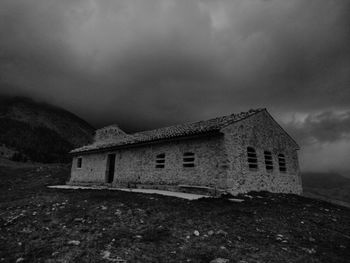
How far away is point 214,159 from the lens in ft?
39.3

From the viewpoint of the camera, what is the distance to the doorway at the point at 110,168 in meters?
18.2

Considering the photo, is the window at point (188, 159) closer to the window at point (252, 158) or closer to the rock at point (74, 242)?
the window at point (252, 158)

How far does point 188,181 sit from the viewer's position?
12703 millimetres

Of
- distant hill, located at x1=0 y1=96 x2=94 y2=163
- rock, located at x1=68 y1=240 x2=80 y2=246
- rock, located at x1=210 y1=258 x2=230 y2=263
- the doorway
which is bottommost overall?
rock, located at x1=210 y1=258 x2=230 y2=263

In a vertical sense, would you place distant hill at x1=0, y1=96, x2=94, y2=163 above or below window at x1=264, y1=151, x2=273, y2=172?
above

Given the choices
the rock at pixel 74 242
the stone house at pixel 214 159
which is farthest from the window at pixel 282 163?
the rock at pixel 74 242

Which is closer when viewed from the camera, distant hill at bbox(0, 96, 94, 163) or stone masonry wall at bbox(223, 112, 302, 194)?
stone masonry wall at bbox(223, 112, 302, 194)

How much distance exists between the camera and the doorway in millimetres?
18188

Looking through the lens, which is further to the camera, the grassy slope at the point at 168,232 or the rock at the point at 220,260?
the grassy slope at the point at 168,232

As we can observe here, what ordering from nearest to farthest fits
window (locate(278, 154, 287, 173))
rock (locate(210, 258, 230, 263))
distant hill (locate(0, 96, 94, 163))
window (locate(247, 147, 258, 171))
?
rock (locate(210, 258, 230, 263)), window (locate(247, 147, 258, 171)), window (locate(278, 154, 287, 173)), distant hill (locate(0, 96, 94, 163))

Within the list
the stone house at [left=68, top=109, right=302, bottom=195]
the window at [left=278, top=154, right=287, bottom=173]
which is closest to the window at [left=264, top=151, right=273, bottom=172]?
the stone house at [left=68, top=109, right=302, bottom=195]

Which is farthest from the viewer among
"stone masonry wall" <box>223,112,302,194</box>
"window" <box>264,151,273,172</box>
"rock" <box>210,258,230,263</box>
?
"window" <box>264,151,273,172</box>

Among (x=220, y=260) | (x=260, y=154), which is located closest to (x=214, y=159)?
(x=260, y=154)

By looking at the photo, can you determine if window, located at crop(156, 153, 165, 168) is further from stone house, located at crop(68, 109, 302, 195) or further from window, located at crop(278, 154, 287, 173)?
window, located at crop(278, 154, 287, 173)
